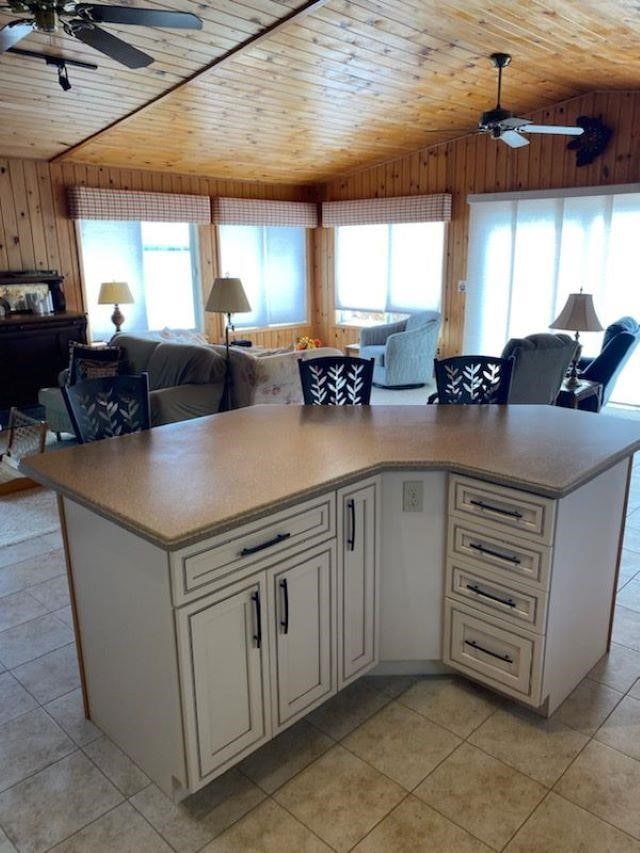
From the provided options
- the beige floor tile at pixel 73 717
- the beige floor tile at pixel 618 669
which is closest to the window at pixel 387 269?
the beige floor tile at pixel 618 669

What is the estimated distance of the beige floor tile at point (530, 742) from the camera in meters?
2.03

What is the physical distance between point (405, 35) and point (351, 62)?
55 cm

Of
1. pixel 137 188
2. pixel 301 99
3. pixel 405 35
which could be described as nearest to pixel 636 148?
pixel 405 35

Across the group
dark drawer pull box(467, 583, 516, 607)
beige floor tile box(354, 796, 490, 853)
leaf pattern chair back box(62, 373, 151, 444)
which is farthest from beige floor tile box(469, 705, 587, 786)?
leaf pattern chair back box(62, 373, 151, 444)

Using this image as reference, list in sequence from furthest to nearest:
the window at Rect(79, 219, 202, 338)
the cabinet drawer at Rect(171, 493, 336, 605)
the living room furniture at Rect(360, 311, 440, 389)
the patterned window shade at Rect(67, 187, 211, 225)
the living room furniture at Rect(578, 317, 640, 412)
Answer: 1. the living room furniture at Rect(360, 311, 440, 389)
2. the window at Rect(79, 219, 202, 338)
3. the patterned window shade at Rect(67, 187, 211, 225)
4. the living room furniture at Rect(578, 317, 640, 412)
5. the cabinet drawer at Rect(171, 493, 336, 605)

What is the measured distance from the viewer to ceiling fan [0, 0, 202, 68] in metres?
2.48

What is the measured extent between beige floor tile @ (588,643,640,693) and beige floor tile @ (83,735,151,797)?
1691 millimetres

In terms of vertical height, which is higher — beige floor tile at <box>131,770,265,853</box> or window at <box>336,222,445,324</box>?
window at <box>336,222,445,324</box>

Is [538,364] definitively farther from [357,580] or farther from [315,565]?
[315,565]

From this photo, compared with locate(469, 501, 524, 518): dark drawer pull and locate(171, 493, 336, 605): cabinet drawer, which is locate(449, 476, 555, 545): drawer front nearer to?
locate(469, 501, 524, 518): dark drawer pull

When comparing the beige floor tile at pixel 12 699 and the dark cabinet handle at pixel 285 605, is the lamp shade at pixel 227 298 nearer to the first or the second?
the beige floor tile at pixel 12 699

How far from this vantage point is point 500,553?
2160 millimetres

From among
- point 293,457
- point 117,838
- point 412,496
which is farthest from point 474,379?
point 117,838

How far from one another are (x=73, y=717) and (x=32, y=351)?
4608mm
